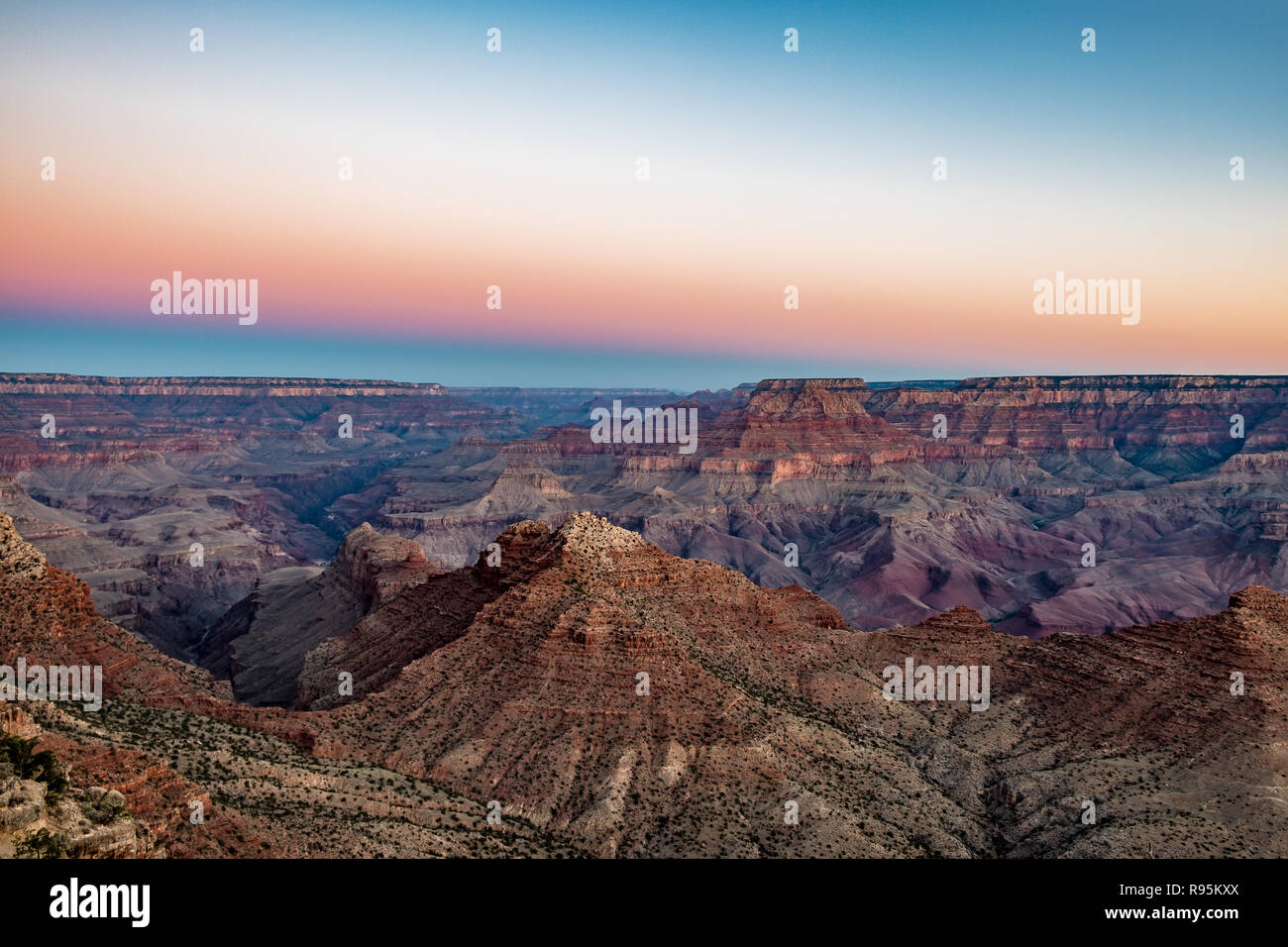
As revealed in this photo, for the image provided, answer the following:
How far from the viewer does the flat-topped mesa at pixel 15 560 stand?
5275cm

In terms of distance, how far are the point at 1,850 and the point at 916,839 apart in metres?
36.4

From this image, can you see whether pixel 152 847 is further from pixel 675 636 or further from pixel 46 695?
pixel 675 636

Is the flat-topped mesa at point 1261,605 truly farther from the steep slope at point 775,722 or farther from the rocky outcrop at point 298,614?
the rocky outcrop at point 298,614

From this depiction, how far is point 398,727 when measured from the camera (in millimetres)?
47062

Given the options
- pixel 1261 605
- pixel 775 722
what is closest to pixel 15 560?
pixel 775 722

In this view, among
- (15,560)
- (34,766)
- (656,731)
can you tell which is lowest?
(656,731)

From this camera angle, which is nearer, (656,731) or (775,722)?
(656,731)

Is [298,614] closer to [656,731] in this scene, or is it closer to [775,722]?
[656,731]

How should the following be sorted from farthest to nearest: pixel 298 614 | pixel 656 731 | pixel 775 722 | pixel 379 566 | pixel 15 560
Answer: pixel 298 614 → pixel 379 566 → pixel 15 560 → pixel 775 722 → pixel 656 731

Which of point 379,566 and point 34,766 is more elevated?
point 34,766

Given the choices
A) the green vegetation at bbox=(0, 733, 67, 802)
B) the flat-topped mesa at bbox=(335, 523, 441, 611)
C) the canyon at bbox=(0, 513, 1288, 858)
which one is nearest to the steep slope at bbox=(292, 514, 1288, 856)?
the canyon at bbox=(0, 513, 1288, 858)

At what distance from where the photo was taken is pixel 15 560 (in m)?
53.6

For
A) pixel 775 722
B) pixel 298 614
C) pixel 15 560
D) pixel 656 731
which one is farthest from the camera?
pixel 298 614
